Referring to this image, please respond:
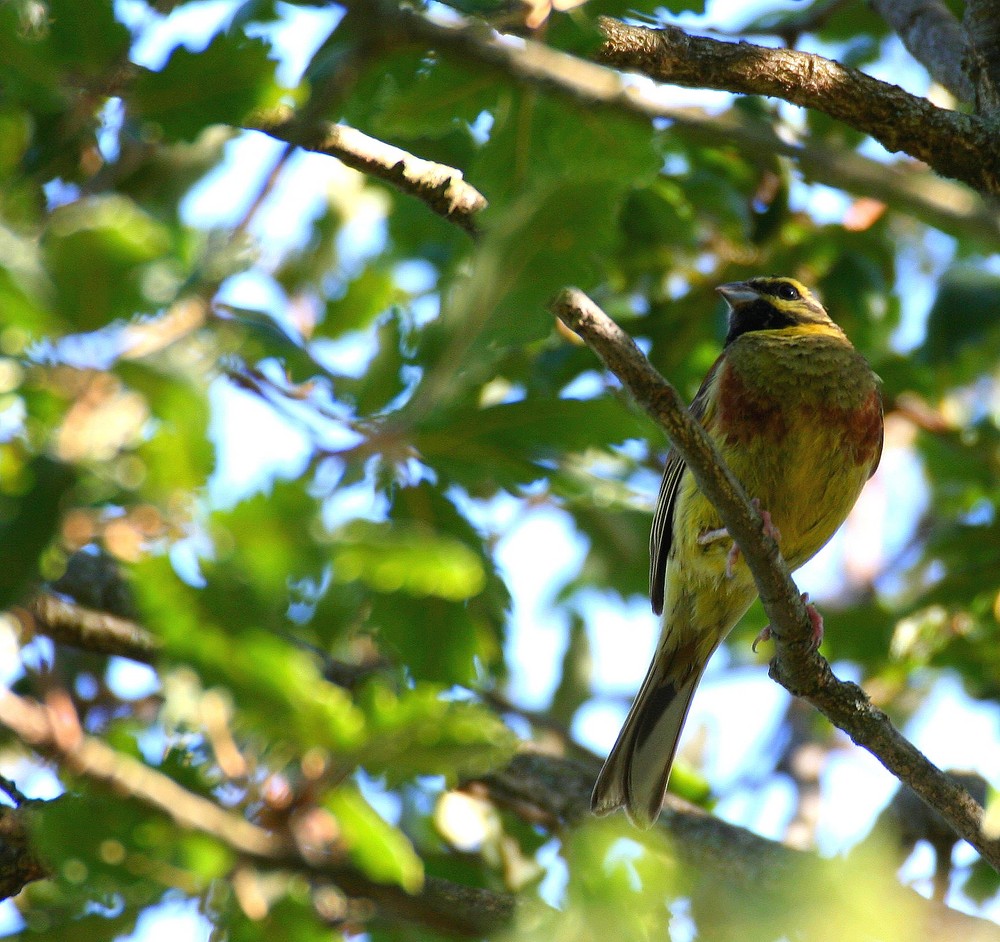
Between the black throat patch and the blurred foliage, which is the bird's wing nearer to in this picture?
the black throat patch

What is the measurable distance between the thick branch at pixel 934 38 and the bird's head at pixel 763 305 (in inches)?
54.5

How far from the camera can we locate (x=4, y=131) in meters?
1.97

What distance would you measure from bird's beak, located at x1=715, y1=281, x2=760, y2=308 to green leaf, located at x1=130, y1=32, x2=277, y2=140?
386cm

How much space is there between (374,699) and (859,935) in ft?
2.22

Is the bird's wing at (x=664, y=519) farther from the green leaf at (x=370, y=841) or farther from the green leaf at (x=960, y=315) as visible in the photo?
the green leaf at (x=370, y=841)

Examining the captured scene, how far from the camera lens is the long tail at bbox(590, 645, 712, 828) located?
4633mm

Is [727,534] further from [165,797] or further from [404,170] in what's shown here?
[165,797]

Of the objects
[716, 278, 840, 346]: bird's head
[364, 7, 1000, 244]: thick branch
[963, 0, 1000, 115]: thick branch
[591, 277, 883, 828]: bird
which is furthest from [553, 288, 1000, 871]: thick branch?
[716, 278, 840, 346]: bird's head

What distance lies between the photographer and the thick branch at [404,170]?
2.91m

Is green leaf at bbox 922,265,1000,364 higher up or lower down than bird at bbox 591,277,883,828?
higher up

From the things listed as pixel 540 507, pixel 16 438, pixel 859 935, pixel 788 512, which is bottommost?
pixel 540 507

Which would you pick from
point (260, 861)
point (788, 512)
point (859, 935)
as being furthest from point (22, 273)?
point (788, 512)

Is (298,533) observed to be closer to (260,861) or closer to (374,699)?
(374,699)

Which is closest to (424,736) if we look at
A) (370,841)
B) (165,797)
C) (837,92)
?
(370,841)
